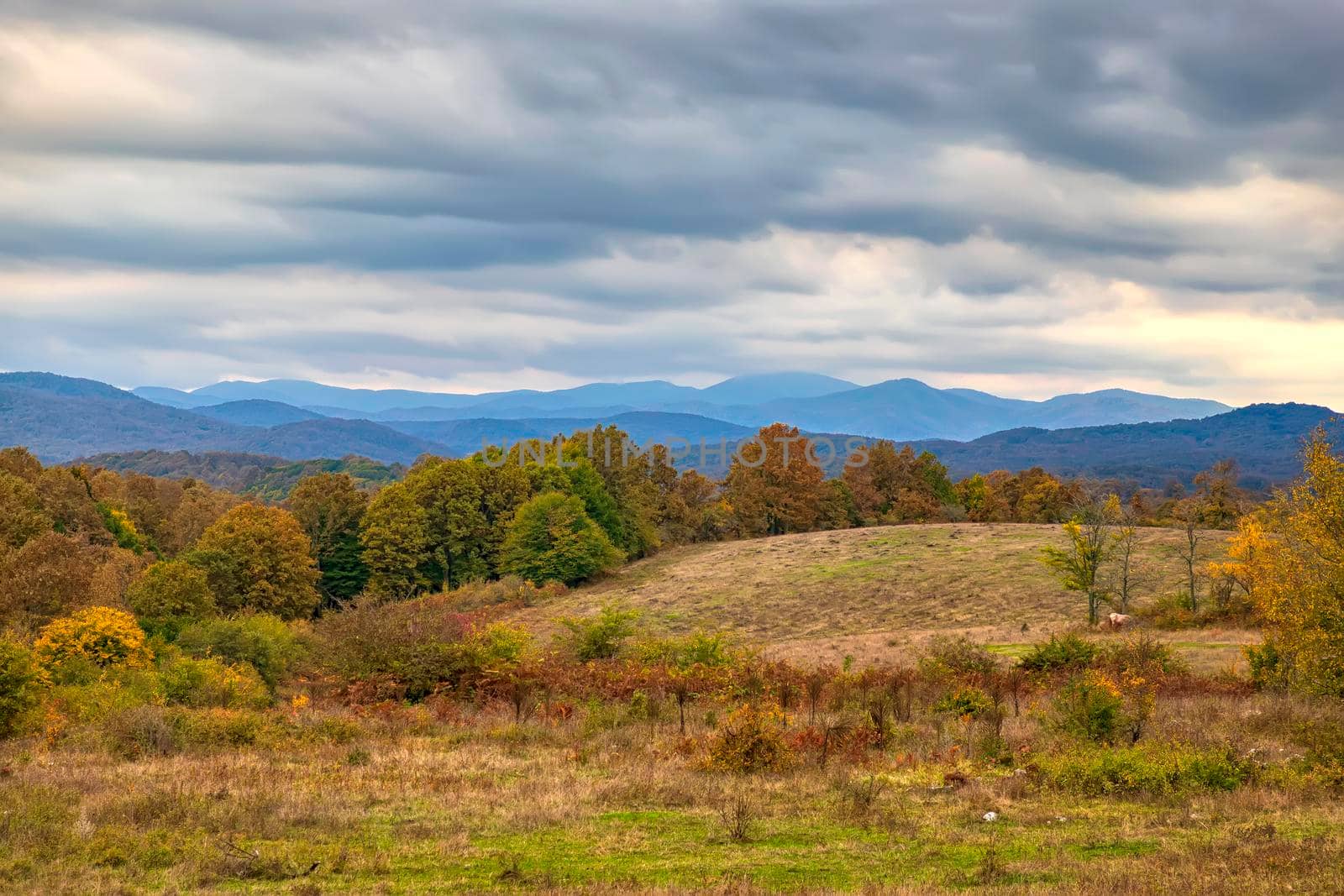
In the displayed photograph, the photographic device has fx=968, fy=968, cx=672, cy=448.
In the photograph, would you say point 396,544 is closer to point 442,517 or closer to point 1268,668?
point 442,517

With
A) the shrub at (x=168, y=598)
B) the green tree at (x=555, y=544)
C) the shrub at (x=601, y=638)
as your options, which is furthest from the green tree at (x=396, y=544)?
the shrub at (x=601, y=638)

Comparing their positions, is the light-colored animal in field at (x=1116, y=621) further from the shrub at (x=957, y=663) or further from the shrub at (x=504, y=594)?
the shrub at (x=504, y=594)

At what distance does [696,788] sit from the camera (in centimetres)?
1460

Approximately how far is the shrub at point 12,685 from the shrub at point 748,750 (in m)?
14.0

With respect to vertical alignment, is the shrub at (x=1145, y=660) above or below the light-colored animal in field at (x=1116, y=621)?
above

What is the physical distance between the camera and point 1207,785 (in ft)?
47.1

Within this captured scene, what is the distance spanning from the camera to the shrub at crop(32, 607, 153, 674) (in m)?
28.2

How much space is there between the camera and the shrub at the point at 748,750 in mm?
16266

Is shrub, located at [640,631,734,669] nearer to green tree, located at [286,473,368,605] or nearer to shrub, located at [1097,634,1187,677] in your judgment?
shrub, located at [1097,634,1187,677]

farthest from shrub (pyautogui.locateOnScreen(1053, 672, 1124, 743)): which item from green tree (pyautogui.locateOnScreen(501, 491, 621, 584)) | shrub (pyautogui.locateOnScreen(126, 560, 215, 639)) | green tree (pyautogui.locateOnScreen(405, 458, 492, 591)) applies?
green tree (pyautogui.locateOnScreen(405, 458, 492, 591))

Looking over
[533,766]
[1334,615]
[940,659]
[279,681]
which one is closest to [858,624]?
[940,659]

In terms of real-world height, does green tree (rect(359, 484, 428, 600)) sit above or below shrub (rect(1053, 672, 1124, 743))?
below

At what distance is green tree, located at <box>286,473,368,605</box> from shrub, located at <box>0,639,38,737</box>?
59947mm

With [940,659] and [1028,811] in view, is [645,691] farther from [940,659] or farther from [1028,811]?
[1028,811]
